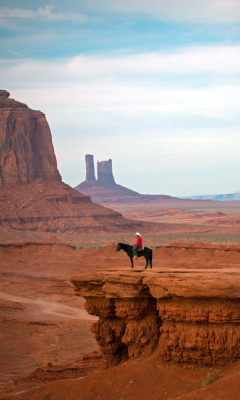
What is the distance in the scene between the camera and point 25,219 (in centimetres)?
9625

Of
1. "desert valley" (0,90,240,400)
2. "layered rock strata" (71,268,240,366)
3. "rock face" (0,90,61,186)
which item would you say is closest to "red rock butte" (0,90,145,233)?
"rock face" (0,90,61,186)

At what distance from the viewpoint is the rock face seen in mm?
104125

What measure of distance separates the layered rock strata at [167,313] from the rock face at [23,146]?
87.6m

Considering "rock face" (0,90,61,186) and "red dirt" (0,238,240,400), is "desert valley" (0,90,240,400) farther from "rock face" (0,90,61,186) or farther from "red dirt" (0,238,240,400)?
"rock face" (0,90,61,186)

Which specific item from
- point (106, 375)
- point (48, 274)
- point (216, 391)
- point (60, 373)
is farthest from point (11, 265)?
point (216, 391)

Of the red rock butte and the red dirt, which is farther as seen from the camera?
the red rock butte

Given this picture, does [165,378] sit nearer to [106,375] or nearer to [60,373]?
[106,375]

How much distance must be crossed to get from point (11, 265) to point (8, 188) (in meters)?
48.4

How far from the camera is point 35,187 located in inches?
4099

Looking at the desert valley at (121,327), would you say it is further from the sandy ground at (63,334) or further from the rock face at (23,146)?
the rock face at (23,146)

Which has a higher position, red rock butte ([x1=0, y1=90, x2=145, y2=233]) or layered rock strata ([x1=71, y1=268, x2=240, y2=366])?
red rock butte ([x1=0, y1=90, x2=145, y2=233])

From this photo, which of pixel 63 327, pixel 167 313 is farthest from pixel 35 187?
pixel 167 313

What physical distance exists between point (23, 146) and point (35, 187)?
8461 mm

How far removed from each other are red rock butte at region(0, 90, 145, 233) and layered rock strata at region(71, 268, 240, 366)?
7657 cm
